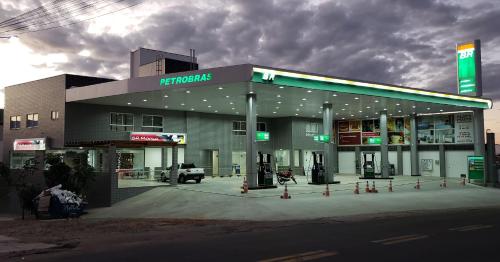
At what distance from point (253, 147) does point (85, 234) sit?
1480 cm

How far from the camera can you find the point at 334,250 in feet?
32.8

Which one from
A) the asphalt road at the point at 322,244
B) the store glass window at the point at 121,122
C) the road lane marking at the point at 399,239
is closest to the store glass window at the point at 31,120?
the store glass window at the point at 121,122

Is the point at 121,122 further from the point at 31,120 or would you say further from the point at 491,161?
the point at 491,161

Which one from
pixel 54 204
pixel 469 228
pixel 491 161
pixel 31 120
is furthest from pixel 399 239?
pixel 31 120

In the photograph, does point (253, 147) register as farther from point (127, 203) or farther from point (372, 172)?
point (372, 172)

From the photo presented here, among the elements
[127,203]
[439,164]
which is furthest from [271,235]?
[439,164]

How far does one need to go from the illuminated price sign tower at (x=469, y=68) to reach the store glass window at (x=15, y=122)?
40.1 meters

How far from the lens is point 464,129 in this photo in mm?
43062

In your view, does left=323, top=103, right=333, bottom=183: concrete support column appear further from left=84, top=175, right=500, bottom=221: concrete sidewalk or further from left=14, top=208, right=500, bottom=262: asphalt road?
left=14, top=208, right=500, bottom=262: asphalt road

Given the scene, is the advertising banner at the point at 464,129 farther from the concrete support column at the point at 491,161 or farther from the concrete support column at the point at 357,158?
the concrete support column at the point at 357,158

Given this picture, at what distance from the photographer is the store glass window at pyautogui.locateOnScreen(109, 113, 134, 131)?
125ft

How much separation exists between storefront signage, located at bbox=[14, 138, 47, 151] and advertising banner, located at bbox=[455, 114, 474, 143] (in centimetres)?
3745

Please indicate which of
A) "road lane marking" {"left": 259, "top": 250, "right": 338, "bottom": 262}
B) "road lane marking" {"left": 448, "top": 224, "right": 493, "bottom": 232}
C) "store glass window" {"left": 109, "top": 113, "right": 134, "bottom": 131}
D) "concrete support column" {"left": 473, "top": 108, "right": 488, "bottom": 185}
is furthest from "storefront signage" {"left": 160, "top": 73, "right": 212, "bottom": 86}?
"concrete support column" {"left": 473, "top": 108, "right": 488, "bottom": 185}

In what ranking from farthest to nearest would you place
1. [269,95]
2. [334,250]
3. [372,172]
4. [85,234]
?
[372,172] → [269,95] → [85,234] → [334,250]
